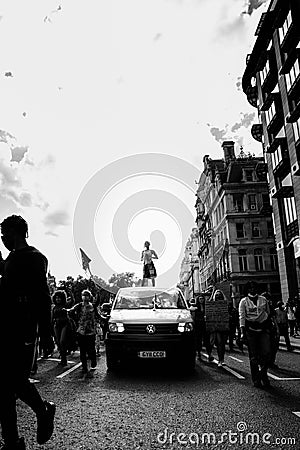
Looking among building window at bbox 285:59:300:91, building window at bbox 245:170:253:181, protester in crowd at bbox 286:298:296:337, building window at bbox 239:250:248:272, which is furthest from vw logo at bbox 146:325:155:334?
building window at bbox 245:170:253:181

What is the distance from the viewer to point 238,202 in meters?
57.5

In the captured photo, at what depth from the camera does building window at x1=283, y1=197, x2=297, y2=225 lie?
3209cm

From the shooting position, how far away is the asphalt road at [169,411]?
4.57 metres

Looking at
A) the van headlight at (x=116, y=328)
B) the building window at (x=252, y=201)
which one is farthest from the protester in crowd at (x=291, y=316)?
the building window at (x=252, y=201)

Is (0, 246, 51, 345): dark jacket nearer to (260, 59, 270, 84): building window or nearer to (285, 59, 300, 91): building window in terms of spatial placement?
(285, 59, 300, 91): building window

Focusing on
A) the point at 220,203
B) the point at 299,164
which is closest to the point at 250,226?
the point at 220,203

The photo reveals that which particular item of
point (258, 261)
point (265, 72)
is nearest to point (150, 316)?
point (265, 72)

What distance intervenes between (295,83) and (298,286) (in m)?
13.5

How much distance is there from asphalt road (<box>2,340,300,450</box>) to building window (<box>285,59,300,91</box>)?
23721 mm

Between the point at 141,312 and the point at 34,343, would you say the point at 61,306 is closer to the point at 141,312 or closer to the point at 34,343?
the point at 141,312

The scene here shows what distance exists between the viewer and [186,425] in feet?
17.1

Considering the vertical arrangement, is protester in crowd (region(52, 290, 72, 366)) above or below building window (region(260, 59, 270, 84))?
below

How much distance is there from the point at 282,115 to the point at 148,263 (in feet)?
60.7

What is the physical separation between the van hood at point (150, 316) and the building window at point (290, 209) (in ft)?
76.0
